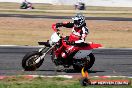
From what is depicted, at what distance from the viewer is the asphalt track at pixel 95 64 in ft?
45.5

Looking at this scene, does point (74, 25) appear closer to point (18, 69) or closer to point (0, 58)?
point (18, 69)

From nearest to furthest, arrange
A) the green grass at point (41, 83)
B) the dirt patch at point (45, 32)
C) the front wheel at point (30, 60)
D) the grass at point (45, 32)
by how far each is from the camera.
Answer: the green grass at point (41, 83)
the front wheel at point (30, 60)
the grass at point (45, 32)
the dirt patch at point (45, 32)

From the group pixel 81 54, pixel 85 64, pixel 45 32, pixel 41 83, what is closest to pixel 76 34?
pixel 81 54

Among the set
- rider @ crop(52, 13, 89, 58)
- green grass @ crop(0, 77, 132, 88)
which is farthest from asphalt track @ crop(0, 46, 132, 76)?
green grass @ crop(0, 77, 132, 88)

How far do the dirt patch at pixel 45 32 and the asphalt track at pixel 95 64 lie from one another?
3209mm

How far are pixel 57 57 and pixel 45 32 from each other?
51.4 ft

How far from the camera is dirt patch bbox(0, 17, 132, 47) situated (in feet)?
80.5

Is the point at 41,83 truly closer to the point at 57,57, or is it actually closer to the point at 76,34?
the point at 57,57

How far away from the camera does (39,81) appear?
1167 cm

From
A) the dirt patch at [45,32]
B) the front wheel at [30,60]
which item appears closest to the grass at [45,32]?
the dirt patch at [45,32]

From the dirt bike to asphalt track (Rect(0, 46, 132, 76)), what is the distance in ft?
0.78

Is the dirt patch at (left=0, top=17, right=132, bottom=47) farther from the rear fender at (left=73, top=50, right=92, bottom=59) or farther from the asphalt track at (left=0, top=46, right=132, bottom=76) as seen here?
the rear fender at (left=73, top=50, right=92, bottom=59)

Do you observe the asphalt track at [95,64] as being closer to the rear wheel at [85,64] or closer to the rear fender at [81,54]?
the rear wheel at [85,64]

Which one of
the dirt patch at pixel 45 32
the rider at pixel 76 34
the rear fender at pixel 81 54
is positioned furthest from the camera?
the dirt patch at pixel 45 32
